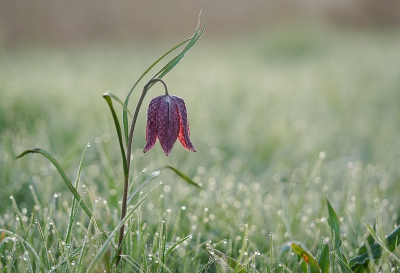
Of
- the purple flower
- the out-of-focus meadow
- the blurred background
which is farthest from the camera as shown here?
the blurred background

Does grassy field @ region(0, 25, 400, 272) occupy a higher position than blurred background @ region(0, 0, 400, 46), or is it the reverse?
blurred background @ region(0, 0, 400, 46)

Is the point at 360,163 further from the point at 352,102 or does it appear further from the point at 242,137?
the point at 352,102

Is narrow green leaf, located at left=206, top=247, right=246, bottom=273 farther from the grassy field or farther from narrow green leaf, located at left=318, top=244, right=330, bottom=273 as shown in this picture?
narrow green leaf, located at left=318, top=244, right=330, bottom=273

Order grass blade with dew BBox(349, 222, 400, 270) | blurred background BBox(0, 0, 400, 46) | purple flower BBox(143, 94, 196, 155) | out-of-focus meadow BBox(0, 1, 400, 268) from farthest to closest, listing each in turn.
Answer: blurred background BBox(0, 0, 400, 46)
out-of-focus meadow BBox(0, 1, 400, 268)
grass blade with dew BBox(349, 222, 400, 270)
purple flower BBox(143, 94, 196, 155)

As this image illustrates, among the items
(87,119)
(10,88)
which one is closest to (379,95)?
(87,119)

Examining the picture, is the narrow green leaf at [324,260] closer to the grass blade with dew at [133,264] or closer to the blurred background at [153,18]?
the grass blade with dew at [133,264]

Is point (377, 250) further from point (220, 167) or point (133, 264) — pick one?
point (220, 167)

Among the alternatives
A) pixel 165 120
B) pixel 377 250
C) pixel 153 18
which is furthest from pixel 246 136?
pixel 153 18

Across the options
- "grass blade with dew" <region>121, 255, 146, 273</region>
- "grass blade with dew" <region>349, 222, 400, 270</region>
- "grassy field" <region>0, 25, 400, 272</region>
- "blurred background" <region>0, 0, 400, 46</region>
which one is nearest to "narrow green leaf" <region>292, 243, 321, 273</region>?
"grassy field" <region>0, 25, 400, 272</region>
